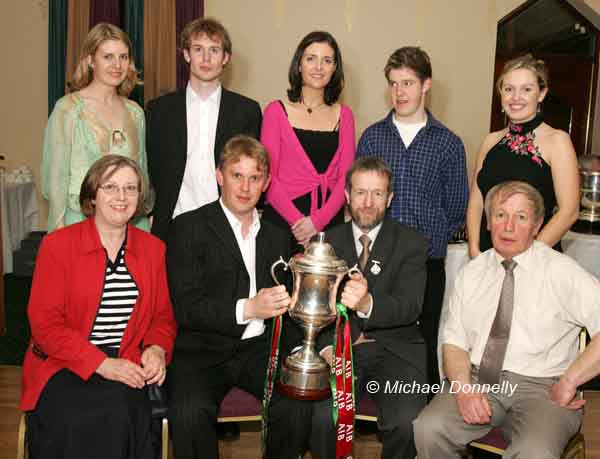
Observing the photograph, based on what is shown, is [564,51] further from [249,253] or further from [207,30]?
[249,253]

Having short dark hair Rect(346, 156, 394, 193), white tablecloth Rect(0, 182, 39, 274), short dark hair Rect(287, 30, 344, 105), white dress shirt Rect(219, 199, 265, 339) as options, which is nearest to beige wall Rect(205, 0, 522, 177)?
white tablecloth Rect(0, 182, 39, 274)

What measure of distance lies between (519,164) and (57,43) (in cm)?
555

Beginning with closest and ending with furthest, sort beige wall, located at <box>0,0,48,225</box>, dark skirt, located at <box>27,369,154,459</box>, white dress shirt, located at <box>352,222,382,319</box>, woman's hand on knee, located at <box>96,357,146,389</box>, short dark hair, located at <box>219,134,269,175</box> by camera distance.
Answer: dark skirt, located at <box>27,369,154,459</box>, woman's hand on knee, located at <box>96,357,146,389</box>, short dark hair, located at <box>219,134,269,175</box>, white dress shirt, located at <box>352,222,382,319</box>, beige wall, located at <box>0,0,48,225</box>

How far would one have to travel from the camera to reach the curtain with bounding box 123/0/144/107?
6895 mm

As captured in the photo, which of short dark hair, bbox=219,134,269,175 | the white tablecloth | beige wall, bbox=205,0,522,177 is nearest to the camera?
short dark hair, bbox=219,134,269,175

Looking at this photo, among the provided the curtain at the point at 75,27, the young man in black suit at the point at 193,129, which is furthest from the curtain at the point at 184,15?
the young man in black suit at the point at 193,129

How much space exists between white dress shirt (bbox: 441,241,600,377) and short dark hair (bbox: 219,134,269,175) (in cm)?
97

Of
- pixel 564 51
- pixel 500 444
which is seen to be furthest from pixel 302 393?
pixel 564 51

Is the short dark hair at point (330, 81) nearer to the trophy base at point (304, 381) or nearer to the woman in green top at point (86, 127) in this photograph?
the woman in green top at point (86, 127)

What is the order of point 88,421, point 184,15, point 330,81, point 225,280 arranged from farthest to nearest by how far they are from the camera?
point 184,15 → point 330,81 → point 225,280 → point 88,421

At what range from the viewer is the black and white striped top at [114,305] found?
2.47 m

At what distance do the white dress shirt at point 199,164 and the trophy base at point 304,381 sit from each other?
3.56 feet

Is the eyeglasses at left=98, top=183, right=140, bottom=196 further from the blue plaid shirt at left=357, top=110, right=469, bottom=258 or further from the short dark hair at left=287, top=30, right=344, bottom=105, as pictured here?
the blue plaid shirt at left=357, top=110, right=469, bottom=258

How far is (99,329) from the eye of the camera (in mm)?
2479
